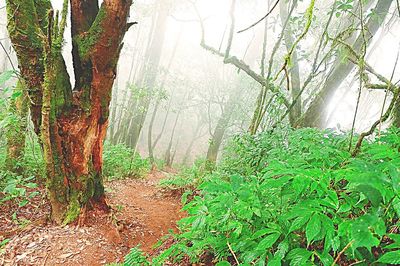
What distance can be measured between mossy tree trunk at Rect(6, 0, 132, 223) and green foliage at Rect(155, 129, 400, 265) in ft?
8.21

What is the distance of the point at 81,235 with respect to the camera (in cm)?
402

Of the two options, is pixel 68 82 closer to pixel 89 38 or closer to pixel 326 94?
pixel 89 38

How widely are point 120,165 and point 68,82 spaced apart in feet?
18.7

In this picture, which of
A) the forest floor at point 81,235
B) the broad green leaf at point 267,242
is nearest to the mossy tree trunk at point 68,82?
the forest floor at point 81,235

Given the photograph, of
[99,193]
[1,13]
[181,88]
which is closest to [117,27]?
[99,193]

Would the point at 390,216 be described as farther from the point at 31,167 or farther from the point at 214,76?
the point at 214,76

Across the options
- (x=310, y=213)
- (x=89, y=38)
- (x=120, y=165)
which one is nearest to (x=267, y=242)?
(x=310, y=213)

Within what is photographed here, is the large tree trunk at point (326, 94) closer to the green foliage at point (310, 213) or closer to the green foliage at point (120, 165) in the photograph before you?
the green foliage at point (310, 213)

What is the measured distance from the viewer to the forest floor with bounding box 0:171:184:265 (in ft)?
11.7

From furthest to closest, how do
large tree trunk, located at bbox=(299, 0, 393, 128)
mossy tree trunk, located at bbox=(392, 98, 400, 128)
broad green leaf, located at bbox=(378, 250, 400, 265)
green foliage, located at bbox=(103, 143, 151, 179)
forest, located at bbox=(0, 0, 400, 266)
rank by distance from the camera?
green foliage, located at bbox=(103, 143, 151, 179) → large tree trunk, located at bbox=(299, 0, 393, 128) → mossy tree trunk, located at bbox=(392, 98, 400, 128) → forest, located at bbox=(0, 0, 400, 266) → broad green leaf, located at bbox=(378, 250, 400, 265)

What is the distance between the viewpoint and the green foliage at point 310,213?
53.5 inches

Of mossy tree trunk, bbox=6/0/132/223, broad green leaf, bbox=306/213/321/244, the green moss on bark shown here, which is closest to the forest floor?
mossy tree trunk, bbox=6/0/132/223

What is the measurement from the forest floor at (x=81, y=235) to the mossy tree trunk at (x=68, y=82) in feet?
1.02

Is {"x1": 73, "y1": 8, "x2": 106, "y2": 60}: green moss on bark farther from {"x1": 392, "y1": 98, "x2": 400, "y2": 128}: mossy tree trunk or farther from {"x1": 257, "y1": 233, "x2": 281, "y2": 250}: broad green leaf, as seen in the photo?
{"x1": 392, "y1": 98, "x2": 400, "y2": 128}: mossy tree trunk
